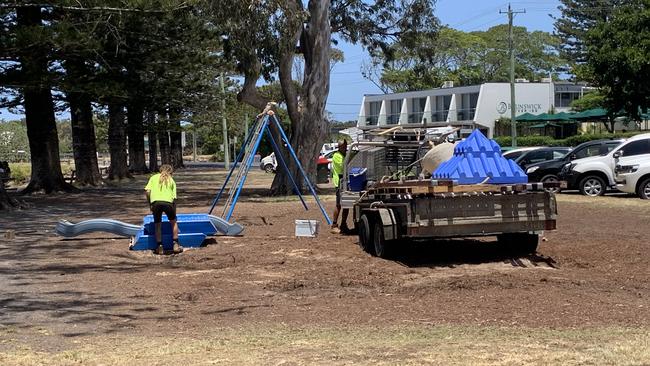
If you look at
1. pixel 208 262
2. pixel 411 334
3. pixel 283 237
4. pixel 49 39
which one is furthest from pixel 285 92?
pixel 411 334

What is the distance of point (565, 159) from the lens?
25.8 meters

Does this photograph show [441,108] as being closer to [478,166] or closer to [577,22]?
[577,22]

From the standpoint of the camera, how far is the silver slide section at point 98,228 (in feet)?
47.9

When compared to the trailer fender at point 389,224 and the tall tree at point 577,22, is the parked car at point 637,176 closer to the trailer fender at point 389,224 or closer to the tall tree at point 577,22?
the trailer fender at point 389,224

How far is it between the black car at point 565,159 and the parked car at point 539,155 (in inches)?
21.5

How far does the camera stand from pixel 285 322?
797cm

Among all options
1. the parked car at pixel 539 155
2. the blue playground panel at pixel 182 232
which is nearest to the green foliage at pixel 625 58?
the parked car at pixel 539 155

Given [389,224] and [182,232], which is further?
[182,232]

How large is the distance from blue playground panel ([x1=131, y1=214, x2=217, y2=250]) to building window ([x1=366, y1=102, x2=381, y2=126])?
73.1 meters

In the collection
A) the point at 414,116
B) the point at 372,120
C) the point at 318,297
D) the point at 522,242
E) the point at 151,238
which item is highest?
the point at 372,120

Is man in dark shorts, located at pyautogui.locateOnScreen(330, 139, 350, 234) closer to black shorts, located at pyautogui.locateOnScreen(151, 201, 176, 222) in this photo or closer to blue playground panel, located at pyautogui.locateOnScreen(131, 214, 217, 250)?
blue playground panel, located at pyautogui.locateOnScreen(131, 214, 217, 250)

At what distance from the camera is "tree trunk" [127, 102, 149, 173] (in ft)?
152

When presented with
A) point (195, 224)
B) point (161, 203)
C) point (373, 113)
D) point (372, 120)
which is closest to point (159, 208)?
point (161, 203)

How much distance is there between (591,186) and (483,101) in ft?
157
